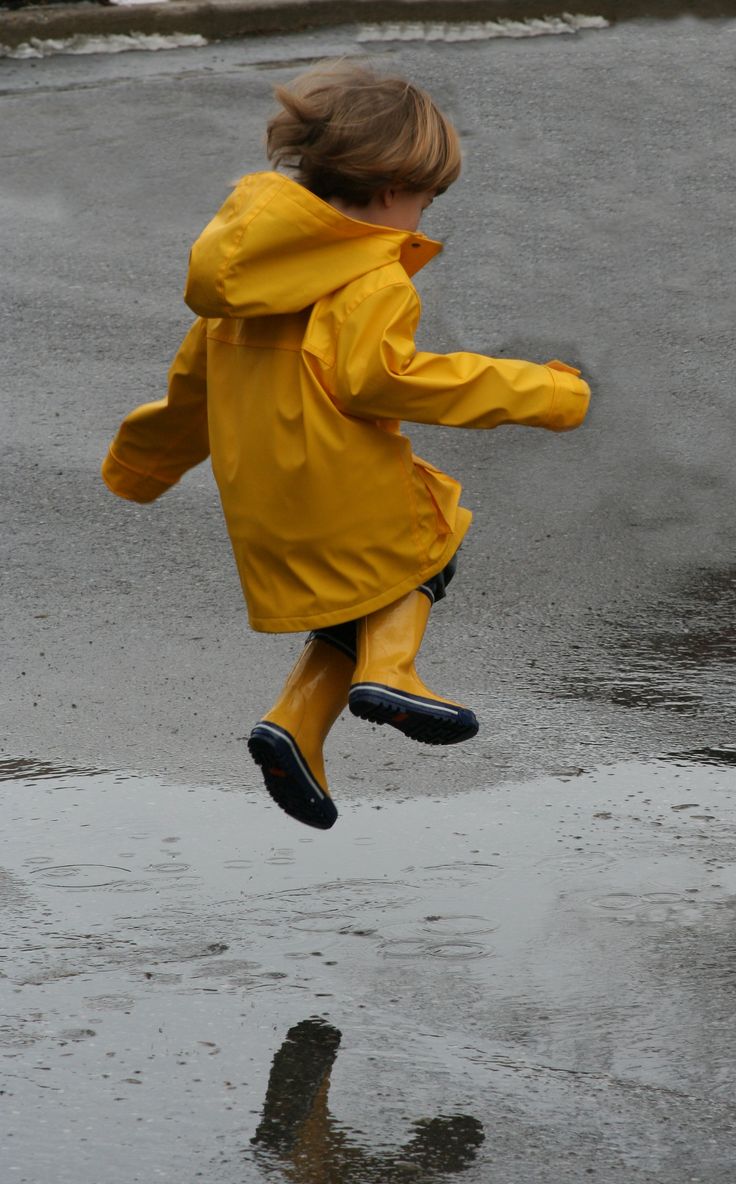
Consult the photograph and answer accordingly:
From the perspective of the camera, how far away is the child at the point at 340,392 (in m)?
3.18

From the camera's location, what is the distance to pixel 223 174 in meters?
8.72

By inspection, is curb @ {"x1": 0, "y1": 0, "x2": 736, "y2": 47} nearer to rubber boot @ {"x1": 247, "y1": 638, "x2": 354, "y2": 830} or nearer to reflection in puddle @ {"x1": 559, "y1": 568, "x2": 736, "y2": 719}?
reflection in puddle @ {"x1": 559, "y1": 568, "x2": 736, "y2": 719}

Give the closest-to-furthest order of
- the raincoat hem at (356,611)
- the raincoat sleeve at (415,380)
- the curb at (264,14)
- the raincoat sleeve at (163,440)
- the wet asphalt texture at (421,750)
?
the wet asphalt texture at (421,750) → the raincoat sleeve at (415,380) → the raincoat hem at (356,611) → the raincoat sleeve at (163,440) → the curb at (264,14)

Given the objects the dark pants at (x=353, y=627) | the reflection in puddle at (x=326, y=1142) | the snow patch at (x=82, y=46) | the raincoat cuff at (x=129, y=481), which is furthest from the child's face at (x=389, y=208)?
the snow patch at (x=82, y=46)

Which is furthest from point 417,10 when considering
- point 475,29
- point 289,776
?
point 289,776

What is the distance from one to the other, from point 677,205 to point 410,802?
5030 mm

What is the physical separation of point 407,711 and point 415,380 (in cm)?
65

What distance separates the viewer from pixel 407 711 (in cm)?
→ 333

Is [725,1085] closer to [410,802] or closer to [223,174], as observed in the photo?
[410,802]

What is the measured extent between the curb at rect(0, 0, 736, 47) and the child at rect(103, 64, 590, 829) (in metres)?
7.06

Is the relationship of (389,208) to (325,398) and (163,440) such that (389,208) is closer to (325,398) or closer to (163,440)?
(325,398)

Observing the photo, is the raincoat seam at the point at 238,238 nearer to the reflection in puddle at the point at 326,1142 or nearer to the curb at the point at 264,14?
the reflection in puddle at the point at 326,1142

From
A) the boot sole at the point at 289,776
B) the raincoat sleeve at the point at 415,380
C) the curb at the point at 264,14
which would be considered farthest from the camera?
the curb at the point at 264,14

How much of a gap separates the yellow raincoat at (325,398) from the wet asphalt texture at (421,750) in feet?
2.59
